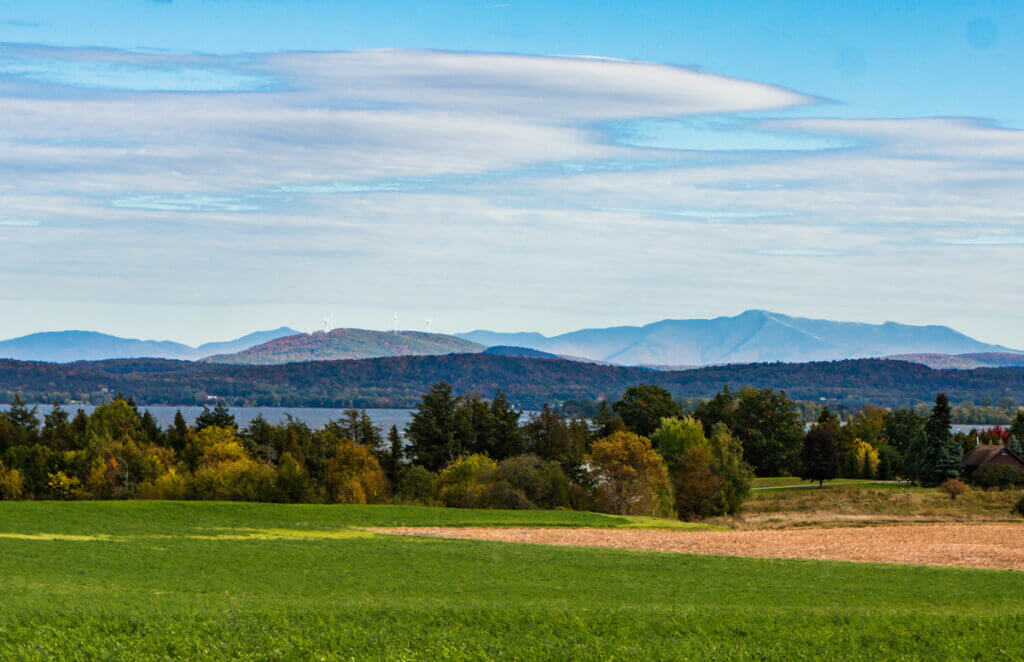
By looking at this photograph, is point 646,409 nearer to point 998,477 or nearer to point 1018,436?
point 998,477

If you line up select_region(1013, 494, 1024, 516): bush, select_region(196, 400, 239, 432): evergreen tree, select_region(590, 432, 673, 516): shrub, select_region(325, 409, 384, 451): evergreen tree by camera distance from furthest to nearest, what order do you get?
select_region(196, 400, 239, 432): evergreen tree, select_region(325, 409, 384, 451): evergreen tree, select_region(1013, 494, 1024, 516): bush, select_region(590, 432, 673, 516): shrub

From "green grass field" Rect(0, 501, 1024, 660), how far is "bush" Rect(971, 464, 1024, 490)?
55.1m

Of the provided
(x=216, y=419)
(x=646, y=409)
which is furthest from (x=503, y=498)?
(x=646, y=409)

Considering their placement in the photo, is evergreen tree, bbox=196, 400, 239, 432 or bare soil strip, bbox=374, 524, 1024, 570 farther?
evergreen tree, bbox=196, 400, 239, 432

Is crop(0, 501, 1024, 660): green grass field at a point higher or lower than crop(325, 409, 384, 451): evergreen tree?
lower

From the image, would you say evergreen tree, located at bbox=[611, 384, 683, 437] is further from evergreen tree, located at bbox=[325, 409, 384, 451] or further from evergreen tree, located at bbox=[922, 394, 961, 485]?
evergreen tree, located at bbox=[325, 409, 384, 451]

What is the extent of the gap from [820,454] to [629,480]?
31474 mm

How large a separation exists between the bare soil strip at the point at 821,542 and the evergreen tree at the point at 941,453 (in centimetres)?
3140

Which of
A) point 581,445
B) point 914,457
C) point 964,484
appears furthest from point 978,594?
point 914,457

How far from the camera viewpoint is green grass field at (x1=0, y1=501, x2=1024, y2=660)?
18.2m

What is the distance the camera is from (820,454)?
295ft

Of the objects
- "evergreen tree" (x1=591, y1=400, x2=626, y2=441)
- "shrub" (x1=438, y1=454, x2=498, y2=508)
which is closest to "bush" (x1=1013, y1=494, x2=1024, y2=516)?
"evergreen tree" (x1=591, y1=400, x2=626, y2=441)

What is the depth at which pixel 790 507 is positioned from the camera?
75688mm

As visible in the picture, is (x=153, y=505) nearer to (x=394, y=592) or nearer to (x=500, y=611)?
(x=394, y=592)
